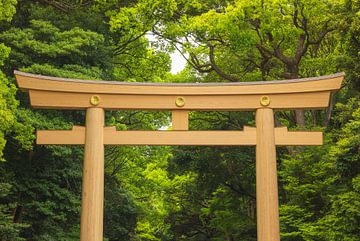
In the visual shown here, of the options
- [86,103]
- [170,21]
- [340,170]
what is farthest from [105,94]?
[170,21]

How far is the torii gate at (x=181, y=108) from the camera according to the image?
10062mm

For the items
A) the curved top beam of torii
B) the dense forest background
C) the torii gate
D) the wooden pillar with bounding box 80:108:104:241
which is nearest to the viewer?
the wooden pillar with bounding box 80:108:104:241

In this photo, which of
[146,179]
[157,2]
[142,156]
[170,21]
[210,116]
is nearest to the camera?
[157,2]

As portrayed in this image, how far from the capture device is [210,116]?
786 inches

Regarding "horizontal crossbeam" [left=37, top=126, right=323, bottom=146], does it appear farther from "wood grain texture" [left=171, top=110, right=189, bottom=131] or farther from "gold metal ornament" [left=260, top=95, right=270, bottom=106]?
"gold metal ornament" [left=260, top=95, right=270, bottom=106]

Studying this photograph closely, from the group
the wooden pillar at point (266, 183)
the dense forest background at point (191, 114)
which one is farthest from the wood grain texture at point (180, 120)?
the dense forest background at point (191, 114)

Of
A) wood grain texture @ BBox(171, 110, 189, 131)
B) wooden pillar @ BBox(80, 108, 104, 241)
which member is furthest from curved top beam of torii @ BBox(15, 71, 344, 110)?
wooden pillar @ BBox(80, 108, 104, 241)

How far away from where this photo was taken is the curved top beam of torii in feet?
34.1

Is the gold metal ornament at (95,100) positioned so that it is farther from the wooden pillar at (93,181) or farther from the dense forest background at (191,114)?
the dense forest background at (191,114)

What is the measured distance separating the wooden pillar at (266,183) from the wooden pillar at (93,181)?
3046mm

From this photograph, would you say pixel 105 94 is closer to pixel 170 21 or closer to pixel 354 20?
pixel 354 20

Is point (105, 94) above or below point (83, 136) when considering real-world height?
above

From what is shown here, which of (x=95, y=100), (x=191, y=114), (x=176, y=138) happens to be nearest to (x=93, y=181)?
(x=95, y=100)

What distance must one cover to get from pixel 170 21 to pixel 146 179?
375 inches
